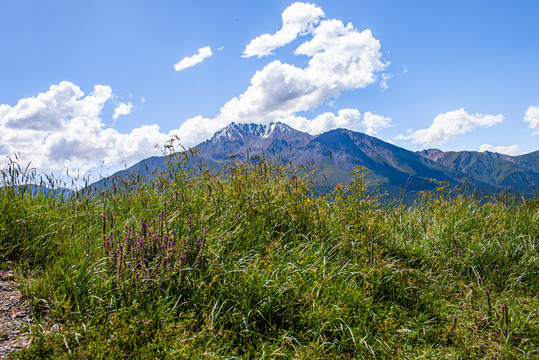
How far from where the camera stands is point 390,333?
344 cm

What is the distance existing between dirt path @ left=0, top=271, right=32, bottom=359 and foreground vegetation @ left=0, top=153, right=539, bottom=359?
0.36 ft

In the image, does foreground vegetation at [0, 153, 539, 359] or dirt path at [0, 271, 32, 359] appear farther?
foreground vegetation at [0, 153, 539, 359]

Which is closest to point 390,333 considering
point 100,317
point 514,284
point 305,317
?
point 305,317

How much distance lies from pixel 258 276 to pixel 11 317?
98.1 inches

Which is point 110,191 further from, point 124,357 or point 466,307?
point 466,307

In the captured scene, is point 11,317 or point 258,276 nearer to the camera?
point 11,317

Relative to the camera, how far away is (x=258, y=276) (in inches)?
142

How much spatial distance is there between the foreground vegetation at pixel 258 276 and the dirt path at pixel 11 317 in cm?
11

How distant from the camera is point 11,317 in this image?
2.85 meters

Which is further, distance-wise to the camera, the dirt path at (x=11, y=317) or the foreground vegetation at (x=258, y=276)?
the foreground vegetation at (x=258, y=276)

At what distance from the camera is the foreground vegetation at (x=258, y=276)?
117 inches

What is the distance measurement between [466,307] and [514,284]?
1.33 m

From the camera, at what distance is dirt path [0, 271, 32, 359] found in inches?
99.8

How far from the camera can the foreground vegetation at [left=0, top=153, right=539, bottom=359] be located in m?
2.96
